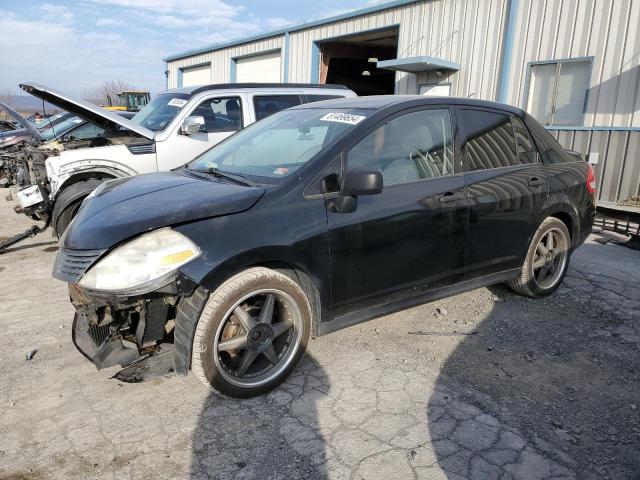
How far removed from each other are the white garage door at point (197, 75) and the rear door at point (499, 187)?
18948 millimetres

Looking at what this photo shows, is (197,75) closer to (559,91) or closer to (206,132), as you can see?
(559,91)

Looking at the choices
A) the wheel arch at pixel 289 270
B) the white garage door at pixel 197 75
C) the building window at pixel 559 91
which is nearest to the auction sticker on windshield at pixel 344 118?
the wheel arch at pixel 289 270

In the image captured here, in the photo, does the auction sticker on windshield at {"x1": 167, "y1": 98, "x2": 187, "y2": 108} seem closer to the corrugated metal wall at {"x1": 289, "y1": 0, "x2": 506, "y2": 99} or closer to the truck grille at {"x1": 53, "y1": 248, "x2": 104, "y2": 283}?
the truck grille at {"x1": 53, "y1": 248, "x2": 104, "y2": 283}

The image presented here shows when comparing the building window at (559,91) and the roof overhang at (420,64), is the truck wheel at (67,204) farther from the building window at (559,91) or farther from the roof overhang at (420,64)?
the building window at (559,91)

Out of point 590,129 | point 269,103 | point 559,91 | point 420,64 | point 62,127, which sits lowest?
point 62,127

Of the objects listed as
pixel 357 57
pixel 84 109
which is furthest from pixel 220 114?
pixel 357 57

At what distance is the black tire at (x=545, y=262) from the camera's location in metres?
4.50

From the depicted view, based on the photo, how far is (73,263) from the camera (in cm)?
281

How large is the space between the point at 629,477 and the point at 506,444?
568 mm

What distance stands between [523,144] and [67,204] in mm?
4789

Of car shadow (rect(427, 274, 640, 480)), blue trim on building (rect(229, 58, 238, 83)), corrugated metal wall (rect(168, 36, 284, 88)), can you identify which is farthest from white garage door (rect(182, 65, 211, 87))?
car shadow (rect(427, 274, 640, 480))

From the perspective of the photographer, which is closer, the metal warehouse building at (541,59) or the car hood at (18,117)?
the car hood at (18,117)

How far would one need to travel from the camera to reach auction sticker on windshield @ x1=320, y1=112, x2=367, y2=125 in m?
3.43

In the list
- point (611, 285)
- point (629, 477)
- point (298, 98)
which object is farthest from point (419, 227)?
point (298, 98)
